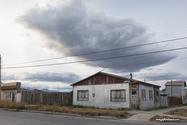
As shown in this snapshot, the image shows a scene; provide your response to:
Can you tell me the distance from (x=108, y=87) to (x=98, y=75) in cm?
209

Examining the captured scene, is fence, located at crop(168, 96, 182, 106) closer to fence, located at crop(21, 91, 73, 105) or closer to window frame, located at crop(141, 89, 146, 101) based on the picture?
window frame, located at crop(141, 89, 146, 101)

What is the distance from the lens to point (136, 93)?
67.2 feet

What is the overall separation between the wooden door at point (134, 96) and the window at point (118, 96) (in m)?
0.89

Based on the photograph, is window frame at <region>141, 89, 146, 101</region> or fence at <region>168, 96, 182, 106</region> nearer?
window frame at <region>141, 89, 146, 101</region>

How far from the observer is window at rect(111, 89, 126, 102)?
2084 centimetres

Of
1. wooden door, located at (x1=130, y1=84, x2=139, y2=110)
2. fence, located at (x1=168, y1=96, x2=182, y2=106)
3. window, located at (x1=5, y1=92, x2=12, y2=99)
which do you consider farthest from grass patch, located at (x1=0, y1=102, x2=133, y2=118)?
fence, located at (x1=168, y1=96, x2=182, y2=106)

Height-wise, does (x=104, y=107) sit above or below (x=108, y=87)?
below

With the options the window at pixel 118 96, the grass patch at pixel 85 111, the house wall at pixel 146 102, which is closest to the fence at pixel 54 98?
the grass patch at pixel 85 111

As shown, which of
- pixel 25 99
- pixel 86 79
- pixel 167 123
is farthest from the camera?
pixel 25 99

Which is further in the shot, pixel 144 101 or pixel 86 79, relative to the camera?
pixel 86 79

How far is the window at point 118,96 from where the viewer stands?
820 inches

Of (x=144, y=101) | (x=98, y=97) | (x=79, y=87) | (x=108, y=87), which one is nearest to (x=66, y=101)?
(x=79, y=87)

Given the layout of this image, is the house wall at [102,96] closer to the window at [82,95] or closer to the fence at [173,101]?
the window at [82,95]

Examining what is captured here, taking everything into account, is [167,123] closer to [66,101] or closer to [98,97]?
[98,97]
